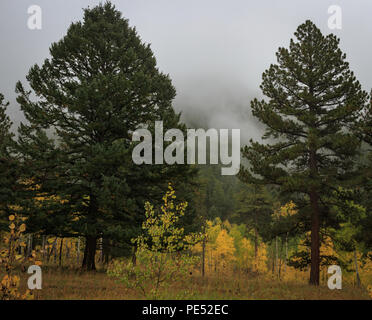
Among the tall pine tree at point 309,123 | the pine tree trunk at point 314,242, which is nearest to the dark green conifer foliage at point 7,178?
the tall pine tree at point 309,123

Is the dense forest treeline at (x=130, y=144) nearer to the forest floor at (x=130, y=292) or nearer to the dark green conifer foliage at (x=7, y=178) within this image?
the dark green conifer foliage at (x=7, y=178)

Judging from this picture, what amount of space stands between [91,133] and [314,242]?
13269mm

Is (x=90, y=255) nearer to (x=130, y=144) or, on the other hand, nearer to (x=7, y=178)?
(x=7, y=178)

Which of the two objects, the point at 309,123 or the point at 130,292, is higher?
the point at 309,123

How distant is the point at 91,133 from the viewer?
1420cm

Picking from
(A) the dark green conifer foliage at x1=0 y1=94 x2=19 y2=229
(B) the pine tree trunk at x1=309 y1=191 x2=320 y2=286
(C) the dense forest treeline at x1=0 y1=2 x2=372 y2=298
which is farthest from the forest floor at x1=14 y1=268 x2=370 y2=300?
(A) the dark green conifer foliage at x1=0 y1=94 x2=19 y2=229

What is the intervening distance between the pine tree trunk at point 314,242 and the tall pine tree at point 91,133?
7.02 meters

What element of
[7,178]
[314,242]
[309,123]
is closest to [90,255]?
[7,178]

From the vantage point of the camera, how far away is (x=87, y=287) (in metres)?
9.47

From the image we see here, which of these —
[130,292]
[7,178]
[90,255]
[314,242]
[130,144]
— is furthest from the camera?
[90,255]

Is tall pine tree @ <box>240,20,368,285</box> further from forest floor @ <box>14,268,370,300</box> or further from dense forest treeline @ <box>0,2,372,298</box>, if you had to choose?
forest floor @ <box>14,268,370,300</box>
